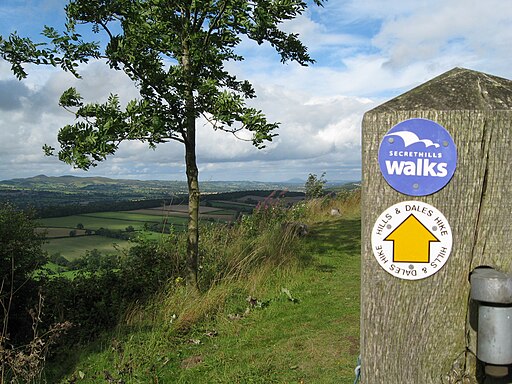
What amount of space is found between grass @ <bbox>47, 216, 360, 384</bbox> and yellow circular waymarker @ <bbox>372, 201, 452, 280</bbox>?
282 cm

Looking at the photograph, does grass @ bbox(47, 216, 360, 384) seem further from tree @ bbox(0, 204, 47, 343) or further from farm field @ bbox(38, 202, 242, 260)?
farm field @ bbox(38, 202, 242, 260)

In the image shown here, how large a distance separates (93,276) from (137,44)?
3164 millimetres

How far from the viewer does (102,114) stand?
4.69 meters

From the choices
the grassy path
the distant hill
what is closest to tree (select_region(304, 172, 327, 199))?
the distant hill

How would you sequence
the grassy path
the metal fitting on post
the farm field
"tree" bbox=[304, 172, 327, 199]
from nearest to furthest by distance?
the metal fitting on post < the grassy path < the farm field < "tree" bbox=[304, 172, 327, 199]

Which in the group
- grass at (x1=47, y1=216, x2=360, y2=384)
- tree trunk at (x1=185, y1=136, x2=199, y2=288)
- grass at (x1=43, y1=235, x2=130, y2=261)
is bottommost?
grass at (x1=47, y1=216, x2=360, y2=384)

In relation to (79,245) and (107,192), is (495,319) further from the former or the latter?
(107,192)

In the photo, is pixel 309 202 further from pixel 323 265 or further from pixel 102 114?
pixel 102 114

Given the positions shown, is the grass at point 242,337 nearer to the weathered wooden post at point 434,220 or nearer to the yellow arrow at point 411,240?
the weathered wooden post at point 434,220

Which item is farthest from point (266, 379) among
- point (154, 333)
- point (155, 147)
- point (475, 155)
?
point (475, 155)

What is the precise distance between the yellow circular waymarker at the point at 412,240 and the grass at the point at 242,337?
2.82 metres

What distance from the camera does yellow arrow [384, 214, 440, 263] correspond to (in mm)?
1354

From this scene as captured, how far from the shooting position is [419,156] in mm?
1342

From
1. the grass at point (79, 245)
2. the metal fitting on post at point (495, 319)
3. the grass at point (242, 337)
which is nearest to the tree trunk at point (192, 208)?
the grass at point (242, 337)
